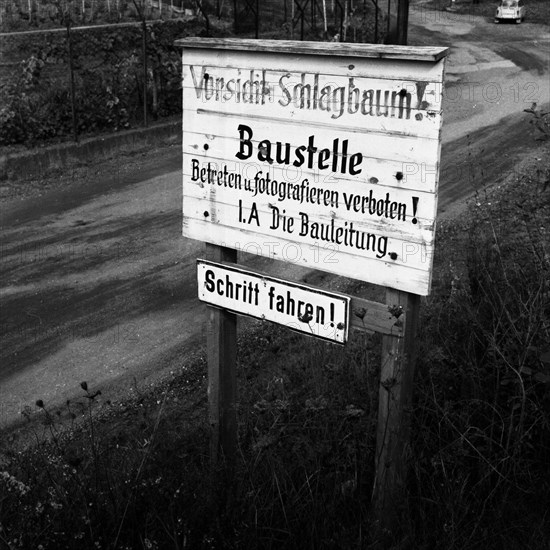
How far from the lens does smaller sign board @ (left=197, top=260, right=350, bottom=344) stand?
12.4 feet

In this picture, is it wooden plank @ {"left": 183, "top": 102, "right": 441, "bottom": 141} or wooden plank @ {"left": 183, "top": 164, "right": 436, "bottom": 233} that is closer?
wooden plank @ {"left": 183, "top": 102, "right": 441, "bottom": 141}

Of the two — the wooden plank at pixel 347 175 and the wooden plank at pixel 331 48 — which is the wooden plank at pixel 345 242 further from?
the wooden plank at pixel 331 48

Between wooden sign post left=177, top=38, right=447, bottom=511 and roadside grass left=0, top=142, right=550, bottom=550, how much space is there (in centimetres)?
25

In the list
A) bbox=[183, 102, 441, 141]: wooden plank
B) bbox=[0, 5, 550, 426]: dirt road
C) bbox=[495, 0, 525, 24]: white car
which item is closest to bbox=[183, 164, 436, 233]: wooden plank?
bbox=[183, 102, 441, 141]: wooden plank

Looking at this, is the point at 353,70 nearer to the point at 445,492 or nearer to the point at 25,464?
the point at 445,492

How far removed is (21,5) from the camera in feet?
53.8

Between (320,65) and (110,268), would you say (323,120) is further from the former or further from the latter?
(110,268)

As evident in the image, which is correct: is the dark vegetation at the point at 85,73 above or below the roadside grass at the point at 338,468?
above

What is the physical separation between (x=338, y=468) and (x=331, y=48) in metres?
1.87

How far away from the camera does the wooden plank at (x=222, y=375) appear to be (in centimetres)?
427

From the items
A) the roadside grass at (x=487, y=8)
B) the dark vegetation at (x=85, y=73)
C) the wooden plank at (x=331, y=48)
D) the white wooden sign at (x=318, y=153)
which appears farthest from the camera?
the roadside grass at (x=487, y=8)

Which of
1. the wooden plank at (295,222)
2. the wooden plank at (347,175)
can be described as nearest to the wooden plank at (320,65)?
the wooden plank at (347,175)

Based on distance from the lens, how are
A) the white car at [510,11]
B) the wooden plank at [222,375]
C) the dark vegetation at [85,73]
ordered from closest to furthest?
the wooden plank at [222,375], the dark vegetation at [85,73], the white car at [510,11]

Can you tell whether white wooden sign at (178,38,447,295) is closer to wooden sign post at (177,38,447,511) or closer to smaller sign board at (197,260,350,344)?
wooden sign post at (177,38,447,511)
